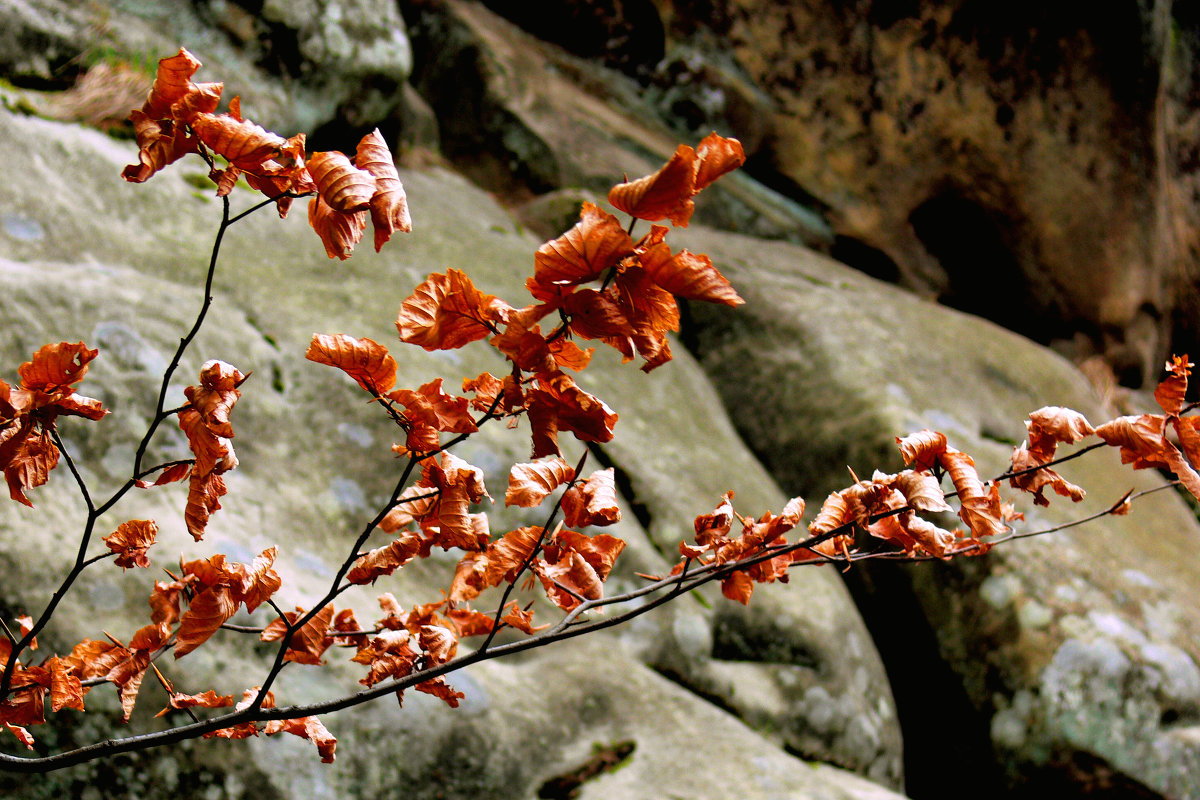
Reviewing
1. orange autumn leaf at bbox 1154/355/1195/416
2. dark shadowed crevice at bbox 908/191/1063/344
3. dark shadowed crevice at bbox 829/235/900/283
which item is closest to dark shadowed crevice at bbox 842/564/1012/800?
orange autumn leaf at bbox 1154/355/1195/416

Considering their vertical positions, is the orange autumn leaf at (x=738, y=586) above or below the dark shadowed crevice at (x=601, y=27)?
below

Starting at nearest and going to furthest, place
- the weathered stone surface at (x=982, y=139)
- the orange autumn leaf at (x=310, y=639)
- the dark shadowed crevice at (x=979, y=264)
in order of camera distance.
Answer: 1. the orange autumn leaf at (x=310, y=639)
2. the weathered stone surface at (x=982, y=139)
3. the dark shadowed crevice at (x=979, y=264)

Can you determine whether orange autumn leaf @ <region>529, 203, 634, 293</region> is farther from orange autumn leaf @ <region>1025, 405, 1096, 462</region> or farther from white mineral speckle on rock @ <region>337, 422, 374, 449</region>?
white mineral speckle on rock @ <region>337, 422, 374, 449</region>

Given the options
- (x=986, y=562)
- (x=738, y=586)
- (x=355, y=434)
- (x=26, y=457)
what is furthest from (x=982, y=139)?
(x=26, y=457)

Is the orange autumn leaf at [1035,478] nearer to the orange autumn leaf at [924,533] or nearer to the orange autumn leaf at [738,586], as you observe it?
the orange autumn leaf at [924,533]

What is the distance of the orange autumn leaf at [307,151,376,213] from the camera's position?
90cm

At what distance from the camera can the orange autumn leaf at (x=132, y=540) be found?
4.14 feet

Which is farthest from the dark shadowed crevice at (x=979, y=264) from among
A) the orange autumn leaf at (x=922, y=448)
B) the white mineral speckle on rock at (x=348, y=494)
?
the orange autumn leaf at (x=922, y=448)

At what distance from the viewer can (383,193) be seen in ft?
3.02

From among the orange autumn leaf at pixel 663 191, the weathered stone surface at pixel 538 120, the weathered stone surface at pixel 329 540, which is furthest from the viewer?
the weathered stone surface at pixel 538 120

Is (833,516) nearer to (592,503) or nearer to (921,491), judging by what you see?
(921,491)

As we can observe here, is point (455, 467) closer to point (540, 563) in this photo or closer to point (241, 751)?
point (540, 563)

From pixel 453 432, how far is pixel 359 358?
0.17 metres

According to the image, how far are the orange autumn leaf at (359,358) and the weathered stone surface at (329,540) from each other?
106cm
